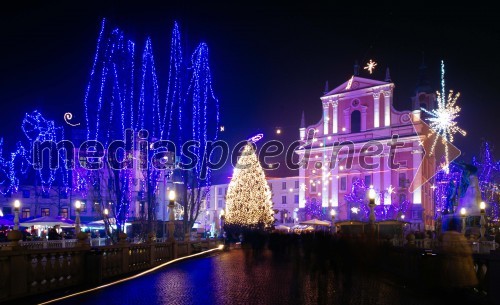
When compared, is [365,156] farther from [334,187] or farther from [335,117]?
[335,117]

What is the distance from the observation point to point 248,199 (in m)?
47.8

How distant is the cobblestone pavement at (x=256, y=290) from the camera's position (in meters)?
12.3

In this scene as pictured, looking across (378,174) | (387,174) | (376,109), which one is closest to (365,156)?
(378,174)

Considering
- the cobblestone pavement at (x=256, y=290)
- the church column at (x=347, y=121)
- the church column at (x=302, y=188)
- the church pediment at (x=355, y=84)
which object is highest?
the church pediment at (x=355, y=84)

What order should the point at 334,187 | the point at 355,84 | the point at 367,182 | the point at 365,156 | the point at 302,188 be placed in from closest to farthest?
the point at 367,182 < the point at 365,156 < the point at 355,84 < the point at 334,187 < the point at 302,188

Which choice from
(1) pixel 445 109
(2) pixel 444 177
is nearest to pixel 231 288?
(1) pixel 445 109

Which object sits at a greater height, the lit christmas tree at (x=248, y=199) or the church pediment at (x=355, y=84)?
the church pediment at (x=355, y=84)

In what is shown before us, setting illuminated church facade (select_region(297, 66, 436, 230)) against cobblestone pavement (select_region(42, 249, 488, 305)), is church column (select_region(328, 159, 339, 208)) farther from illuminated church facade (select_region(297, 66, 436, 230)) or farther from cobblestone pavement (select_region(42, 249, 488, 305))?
cobblestone pavement (select_region(42, 249, 488, 305))

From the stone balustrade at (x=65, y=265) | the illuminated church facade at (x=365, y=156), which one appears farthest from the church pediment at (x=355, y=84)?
the stone balustrade at (x=65, y=265)

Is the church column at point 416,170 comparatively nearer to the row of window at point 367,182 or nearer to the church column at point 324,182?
the row of window at point 367,182

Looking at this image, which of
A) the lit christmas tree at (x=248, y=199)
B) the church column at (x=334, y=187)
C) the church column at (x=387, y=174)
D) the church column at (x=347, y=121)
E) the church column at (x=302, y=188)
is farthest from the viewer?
the church column at (x=302, y=188)

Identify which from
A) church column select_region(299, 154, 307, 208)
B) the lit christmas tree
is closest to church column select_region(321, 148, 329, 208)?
church column select_region(299, 154, 307, 208)

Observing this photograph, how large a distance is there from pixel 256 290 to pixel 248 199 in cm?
3382

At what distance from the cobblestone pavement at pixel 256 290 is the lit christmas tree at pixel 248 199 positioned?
2839 cm
